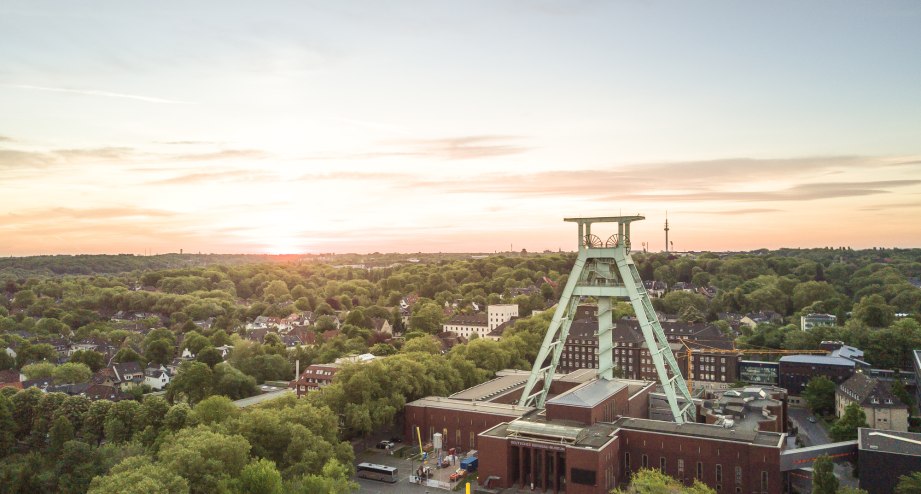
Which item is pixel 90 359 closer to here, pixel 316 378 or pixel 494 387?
pixel 316 378

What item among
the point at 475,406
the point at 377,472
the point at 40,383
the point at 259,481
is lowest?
the point at 377,472

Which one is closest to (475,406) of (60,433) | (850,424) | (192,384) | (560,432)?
(560,432)

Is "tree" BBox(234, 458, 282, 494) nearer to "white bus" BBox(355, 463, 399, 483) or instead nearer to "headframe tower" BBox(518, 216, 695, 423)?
"white bus" BBox(355, 463, 399, 483)

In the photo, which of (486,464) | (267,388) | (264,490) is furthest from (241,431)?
(267,388)

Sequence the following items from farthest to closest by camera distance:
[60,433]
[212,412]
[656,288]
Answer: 1. [656,288]
2. [212,412]
3. [60,433]

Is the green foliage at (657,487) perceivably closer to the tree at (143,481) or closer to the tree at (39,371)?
the tree at (143,481)
